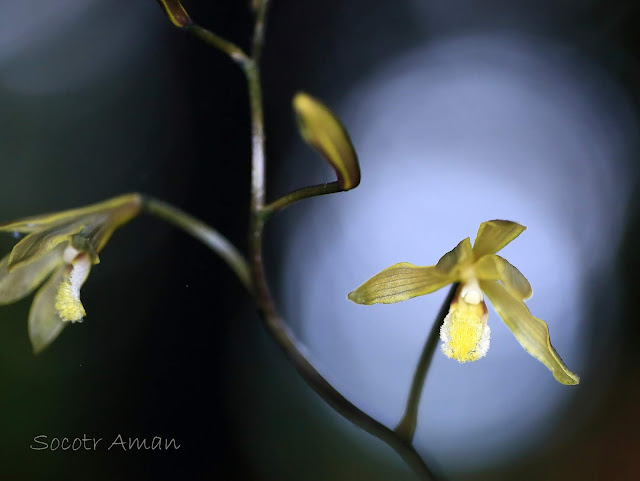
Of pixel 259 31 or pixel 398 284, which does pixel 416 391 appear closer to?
pixel 398 284

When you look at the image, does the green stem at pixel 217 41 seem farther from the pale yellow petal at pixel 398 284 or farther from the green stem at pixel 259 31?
the pale yellow petal at pixel 398 284

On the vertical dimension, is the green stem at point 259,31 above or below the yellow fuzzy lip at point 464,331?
above

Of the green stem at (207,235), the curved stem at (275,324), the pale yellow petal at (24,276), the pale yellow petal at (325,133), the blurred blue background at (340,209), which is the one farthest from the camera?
the blurred blue background at (340,209)

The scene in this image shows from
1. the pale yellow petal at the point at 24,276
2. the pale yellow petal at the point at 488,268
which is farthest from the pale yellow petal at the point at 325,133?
the pale yellow petal at the point at 24,276

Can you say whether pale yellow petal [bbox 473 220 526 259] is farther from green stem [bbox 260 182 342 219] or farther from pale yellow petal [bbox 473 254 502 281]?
green stem [bbox 260 182 342 219]

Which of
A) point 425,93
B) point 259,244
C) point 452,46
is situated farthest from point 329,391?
point 452,46

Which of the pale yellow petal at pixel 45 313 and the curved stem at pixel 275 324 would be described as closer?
the curved stem at pixel 275 324

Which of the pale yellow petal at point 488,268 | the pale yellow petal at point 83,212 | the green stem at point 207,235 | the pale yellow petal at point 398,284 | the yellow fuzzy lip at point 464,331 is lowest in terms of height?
the yellow fuzzy lip at point 464,331
